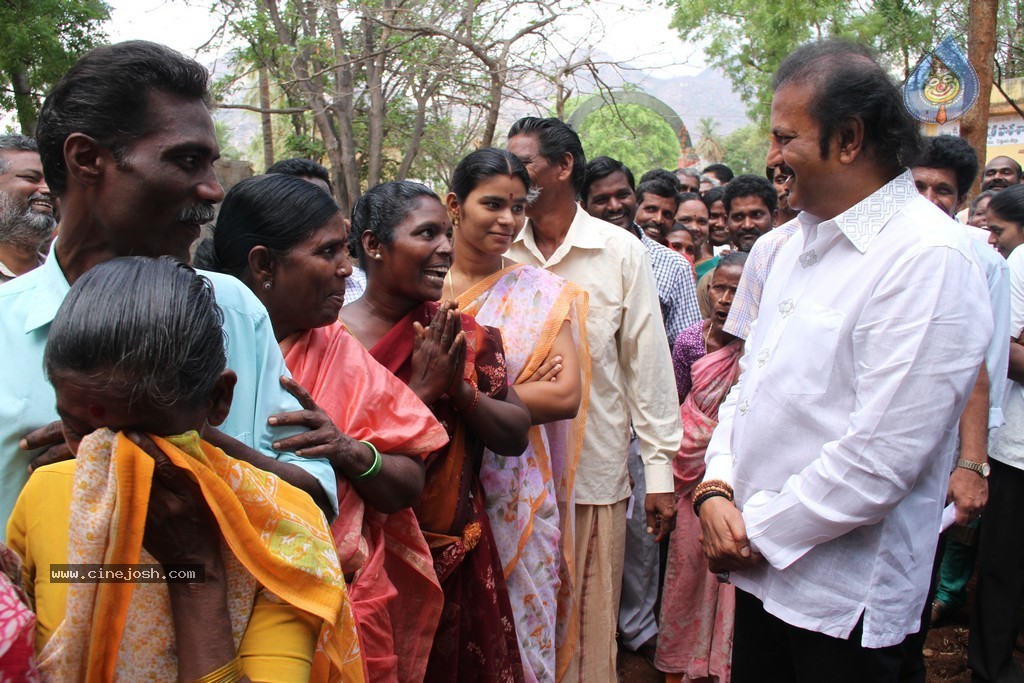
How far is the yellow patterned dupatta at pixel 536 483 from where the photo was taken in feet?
9.01

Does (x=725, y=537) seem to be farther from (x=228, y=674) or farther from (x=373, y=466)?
(x=228, y=674)

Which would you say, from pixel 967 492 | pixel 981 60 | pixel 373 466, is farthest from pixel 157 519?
pixel 981 60

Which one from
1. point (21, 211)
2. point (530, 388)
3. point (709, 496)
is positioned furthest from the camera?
point (21, 211)

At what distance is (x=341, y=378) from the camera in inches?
78.2

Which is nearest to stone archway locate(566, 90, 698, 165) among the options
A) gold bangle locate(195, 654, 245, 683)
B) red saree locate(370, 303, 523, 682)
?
red saree locate(370, 303, 523, 682)

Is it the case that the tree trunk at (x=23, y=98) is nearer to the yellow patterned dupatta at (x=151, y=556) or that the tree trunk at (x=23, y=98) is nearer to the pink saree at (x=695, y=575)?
the pink saree at (x=695, y=575)

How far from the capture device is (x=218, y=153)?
1.62 meters

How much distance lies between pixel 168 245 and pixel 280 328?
1.66 feet

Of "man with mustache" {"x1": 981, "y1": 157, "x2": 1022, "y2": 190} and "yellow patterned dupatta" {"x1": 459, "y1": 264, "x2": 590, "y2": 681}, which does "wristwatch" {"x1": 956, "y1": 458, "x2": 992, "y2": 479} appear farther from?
"man with mustache" {"x1": 981, "y1": 157, "x2": 1022, "y2": 190}

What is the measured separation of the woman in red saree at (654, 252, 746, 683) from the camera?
3.61m

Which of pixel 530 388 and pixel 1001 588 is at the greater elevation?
pixel 530 388

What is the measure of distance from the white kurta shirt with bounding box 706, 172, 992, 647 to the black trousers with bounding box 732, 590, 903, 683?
0.06 metres

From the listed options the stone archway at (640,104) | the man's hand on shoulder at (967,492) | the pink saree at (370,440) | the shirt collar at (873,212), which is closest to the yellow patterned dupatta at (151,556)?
the pink saree at (370,440)

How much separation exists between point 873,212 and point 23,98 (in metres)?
6.38
